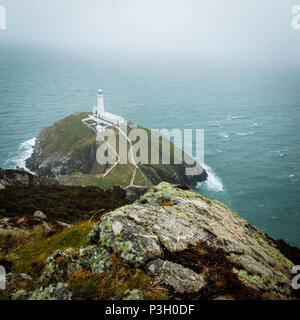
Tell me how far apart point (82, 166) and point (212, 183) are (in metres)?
51.1

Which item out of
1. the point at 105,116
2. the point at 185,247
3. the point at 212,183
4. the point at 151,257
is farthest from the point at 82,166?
the point at 151,257

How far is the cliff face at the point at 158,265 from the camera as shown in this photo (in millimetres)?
6309

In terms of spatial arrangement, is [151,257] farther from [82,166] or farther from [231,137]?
[231,137]

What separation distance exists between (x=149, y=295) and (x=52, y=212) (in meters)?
14.8

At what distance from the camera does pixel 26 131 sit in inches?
4845

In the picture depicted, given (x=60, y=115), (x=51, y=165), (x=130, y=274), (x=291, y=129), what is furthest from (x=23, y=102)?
(x=130, y=274)

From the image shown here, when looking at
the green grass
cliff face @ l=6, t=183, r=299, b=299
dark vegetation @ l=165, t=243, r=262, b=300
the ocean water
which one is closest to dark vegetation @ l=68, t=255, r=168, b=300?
cliff face @ l=6, t=183, r=299, b=299

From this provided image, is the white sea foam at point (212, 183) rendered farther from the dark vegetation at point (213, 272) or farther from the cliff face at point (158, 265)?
the dark vegetation at point (213, 272)

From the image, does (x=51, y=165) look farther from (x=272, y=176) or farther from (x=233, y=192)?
(x=272, y=176)

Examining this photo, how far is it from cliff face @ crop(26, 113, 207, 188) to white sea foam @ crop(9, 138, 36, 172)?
2979mm

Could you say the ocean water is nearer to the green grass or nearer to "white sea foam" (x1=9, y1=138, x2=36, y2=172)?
"white sea foam" (x1=9, y1=138, x2=36, y2=172)

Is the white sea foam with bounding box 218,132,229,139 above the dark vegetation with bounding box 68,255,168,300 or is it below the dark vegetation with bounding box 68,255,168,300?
below

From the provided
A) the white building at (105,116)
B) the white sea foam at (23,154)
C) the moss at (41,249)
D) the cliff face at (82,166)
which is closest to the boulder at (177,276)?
the moss at (41,249)

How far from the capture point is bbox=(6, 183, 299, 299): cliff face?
20.7 feet
